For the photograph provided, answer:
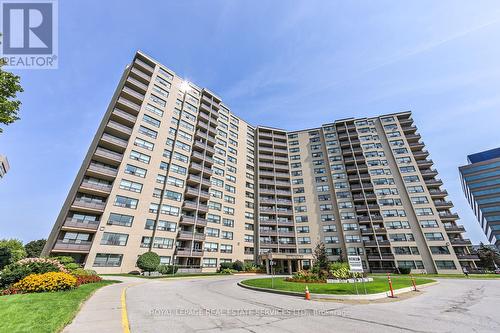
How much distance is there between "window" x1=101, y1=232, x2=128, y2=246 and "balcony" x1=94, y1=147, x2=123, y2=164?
1233 centimetres

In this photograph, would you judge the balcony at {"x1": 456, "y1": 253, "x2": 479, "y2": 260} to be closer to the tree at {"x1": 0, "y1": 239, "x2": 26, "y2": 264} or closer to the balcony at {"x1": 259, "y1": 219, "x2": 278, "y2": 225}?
the balcony at {"x1": 259, "y1": 219, "x2": 278, "y2": 225}

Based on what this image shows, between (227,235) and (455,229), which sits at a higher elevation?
(455,229)

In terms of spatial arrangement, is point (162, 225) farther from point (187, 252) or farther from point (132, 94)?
point (132, 94)

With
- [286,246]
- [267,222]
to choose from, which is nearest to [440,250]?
[286,246]

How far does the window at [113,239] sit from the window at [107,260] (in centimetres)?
169

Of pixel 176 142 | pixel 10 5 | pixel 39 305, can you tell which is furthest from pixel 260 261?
pixel 10 5

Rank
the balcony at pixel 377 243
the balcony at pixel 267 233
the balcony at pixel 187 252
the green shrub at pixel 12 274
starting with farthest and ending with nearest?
the balcony at pixel 267 233 → the balcony at pixel 377 243 → the balcony at pixel 187 252 → the green shrub at pixel 12 274

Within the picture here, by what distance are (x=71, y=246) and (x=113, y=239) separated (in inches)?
201

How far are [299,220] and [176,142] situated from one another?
124 ft

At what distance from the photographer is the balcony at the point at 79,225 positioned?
30.6m

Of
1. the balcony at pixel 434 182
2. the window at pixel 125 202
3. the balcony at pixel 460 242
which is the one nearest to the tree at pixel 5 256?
the window at pixel 125 202

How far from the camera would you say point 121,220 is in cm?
3541

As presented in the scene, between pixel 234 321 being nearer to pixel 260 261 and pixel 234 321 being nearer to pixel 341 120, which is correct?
pixel 260 261

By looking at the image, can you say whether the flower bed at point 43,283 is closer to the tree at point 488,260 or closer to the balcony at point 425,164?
the balcony at point 425,164
